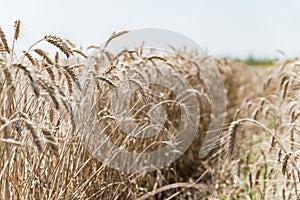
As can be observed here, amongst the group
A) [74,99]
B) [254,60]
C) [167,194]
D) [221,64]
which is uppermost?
[74,99]

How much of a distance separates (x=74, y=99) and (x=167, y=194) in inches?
70.4

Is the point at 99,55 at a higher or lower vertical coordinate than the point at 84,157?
higher

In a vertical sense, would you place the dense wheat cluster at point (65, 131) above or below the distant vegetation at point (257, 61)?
above

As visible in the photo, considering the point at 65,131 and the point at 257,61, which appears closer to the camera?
the point at 65,131

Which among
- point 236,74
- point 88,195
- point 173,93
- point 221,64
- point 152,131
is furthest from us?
point 236,74

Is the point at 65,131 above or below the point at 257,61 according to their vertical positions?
above

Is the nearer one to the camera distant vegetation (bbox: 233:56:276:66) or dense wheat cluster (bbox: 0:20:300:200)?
dense wheat cluster (bbox: 0:20:300:200)

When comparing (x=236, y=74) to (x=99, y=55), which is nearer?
(x=99, y=55)

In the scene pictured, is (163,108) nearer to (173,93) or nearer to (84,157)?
(173,93)

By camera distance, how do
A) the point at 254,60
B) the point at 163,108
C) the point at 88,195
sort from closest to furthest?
the point at 88,195, the point at 163,108, the point at 254,60

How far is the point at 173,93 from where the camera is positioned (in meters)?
4.30

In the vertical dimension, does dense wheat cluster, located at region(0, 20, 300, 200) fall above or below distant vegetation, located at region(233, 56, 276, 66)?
above

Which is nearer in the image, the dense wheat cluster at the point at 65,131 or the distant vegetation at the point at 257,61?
the dense wheat cluster at the point at 65,131

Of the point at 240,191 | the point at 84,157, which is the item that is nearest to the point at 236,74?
the point at 240,191
